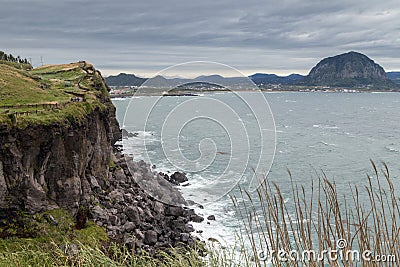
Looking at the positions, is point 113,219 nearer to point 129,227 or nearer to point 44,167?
point 129,227

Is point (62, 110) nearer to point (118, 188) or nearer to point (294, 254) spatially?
point (118, 188)

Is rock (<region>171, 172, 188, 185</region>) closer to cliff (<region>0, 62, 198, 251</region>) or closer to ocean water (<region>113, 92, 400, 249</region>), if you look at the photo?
ocean water (<region>113, 92, 400, 249</region>)

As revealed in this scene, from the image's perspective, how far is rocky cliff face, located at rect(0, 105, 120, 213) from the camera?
1831 cm

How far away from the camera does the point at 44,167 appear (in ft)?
66.6

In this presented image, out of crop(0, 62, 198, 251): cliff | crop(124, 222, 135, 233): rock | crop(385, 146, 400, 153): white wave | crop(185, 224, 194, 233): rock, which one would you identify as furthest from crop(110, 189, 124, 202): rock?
crop(385, 146, 400, 153): white wave

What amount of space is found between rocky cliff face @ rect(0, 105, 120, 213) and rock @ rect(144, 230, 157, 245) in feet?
13.9

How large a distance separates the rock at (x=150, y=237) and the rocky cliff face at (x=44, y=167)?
423 cm

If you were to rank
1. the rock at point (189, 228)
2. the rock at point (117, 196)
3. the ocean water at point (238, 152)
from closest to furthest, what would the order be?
the rock at point (189, 228) → the ocean water at point (238, 152) → the rock at point (117, 196)

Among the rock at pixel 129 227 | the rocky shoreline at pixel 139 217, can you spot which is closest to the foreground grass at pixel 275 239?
the rocky shoreline at pixel 139 217

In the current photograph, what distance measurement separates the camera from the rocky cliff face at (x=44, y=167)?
60.1ft

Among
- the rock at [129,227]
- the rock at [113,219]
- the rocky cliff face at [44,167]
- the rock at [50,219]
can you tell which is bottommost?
the rock at [129,227]

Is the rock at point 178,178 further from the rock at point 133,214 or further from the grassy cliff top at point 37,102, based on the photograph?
the rock at point 133,214

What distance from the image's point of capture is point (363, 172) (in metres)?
35.3

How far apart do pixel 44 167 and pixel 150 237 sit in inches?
270
